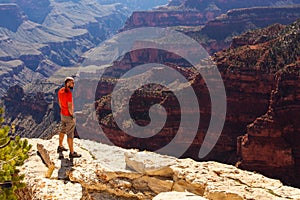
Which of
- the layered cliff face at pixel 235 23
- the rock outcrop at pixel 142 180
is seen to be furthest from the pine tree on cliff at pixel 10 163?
the layered cliff face at pixel 235 23

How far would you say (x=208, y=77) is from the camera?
40.1 m

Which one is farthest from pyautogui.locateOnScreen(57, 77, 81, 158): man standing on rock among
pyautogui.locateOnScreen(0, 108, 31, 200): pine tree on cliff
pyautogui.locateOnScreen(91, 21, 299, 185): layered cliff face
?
pyautogui.locateOnScreen(91, 21, 299, 185): layered cliff face

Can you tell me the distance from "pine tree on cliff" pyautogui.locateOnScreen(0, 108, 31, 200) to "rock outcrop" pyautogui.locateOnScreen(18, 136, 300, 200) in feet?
1.59

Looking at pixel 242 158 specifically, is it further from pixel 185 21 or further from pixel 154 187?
pixel 185 21

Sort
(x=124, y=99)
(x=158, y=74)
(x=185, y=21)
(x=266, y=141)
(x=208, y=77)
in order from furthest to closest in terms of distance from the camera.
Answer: (x=185, y=21), (x=158, y=74), (x=124, y=99), (x=208, y=77), (x=266, y=141)

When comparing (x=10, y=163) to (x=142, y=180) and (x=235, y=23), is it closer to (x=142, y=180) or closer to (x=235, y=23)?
(x=142, y=180)

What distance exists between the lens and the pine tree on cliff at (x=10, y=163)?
11953 millimetres

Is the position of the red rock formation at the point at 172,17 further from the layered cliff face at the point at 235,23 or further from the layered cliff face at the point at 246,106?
the layered cliff face at the point at 246,106

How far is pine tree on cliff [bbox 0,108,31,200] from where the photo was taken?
39.2 feet

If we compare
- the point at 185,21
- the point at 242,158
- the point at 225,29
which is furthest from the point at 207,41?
the point at 242,158

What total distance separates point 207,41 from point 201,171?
9669 cm

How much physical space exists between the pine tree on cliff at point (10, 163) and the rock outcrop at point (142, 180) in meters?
0.48

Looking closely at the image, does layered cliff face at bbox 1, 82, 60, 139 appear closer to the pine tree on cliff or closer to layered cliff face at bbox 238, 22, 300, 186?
layered cliff face at bbox 238, 22, 300, 186

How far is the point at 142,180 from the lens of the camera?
475 inches
